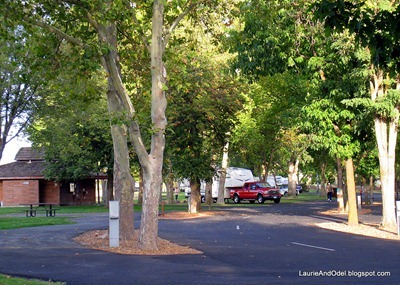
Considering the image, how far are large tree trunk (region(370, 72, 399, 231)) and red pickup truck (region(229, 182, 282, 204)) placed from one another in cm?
3241

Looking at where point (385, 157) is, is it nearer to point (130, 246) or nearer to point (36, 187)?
point (130, 246)

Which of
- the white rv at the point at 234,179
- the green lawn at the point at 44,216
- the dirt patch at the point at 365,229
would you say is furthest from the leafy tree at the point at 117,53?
the white rv at the point at 234,179

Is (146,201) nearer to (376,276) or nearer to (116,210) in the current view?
(116,210)

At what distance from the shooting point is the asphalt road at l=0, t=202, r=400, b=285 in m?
12.2

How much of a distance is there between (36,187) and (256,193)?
19.8 meters

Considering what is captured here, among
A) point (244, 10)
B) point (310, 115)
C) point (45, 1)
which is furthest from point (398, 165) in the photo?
point (45, 1)

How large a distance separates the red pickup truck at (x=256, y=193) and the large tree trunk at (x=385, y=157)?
32.4m

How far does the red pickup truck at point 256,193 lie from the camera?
5691 centimetres

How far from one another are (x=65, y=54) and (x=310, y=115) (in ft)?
35.8

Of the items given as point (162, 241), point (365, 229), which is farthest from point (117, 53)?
point (365, 229)

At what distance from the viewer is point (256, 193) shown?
57.6 metres

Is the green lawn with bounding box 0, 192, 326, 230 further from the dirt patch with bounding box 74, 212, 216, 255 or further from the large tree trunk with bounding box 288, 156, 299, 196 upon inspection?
the large tree trunk with bounding box 288, 156, 299, 196

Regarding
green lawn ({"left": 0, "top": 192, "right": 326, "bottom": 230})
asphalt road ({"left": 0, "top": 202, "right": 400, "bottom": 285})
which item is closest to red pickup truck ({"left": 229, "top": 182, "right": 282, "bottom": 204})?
green lawn ({"left": 0, "top": 192, "right": 326, "bottom": 230})

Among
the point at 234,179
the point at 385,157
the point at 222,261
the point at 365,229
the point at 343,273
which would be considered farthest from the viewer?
the point at 234,179
